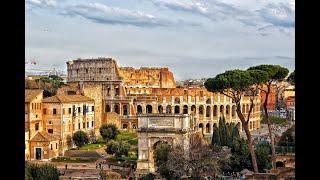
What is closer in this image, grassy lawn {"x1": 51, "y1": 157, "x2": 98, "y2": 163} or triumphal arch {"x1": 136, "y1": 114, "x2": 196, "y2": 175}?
triumphal arch {"x1": 136, "y1": 114, "x2": 196, "y2": 175}

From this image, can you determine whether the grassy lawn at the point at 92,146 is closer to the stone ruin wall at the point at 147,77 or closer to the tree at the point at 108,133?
the tree at the point at 108,133

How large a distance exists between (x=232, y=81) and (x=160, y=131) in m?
3.35

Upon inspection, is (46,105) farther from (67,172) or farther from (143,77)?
(143,77)

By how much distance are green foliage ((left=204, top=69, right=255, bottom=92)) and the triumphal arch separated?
2306 mm

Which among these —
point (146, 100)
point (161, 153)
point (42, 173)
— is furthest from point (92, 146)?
point (146, 100)

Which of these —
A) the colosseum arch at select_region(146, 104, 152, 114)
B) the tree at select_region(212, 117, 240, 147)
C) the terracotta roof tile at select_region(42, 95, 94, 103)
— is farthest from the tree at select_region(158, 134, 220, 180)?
the colosseum arch at select_region(146, 104, 152, 114)

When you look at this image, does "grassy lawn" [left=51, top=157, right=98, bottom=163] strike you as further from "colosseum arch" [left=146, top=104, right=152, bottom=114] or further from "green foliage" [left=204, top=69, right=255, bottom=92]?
"colosseum arch" [left=146, top=104, right=152, bottom=114]

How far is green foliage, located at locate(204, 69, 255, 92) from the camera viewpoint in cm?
1398

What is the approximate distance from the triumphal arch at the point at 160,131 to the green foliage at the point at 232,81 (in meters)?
2.31

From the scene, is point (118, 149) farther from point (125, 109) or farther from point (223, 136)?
point (125, 109)

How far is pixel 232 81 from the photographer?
1411cm

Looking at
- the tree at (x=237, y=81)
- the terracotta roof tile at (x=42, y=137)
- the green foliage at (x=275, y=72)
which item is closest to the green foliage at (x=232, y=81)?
the tree at (x=237, y=81)
